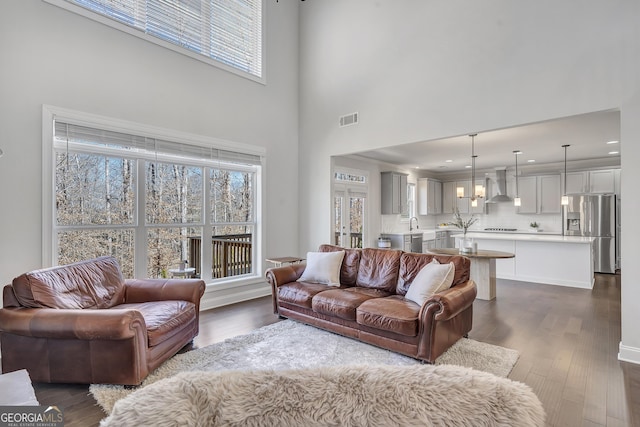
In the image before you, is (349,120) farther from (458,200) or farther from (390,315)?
(458,200)

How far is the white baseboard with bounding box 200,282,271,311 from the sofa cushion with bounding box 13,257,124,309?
1454mm

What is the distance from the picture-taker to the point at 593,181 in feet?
24.8

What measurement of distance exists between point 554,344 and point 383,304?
5.94ft

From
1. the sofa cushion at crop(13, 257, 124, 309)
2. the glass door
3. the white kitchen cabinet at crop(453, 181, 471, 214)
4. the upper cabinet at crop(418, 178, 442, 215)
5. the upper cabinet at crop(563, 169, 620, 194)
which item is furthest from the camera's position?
the white kitchen cabinet at crop(453, 181, 471, 214)

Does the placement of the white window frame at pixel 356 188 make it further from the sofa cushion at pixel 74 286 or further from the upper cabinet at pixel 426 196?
the sofa cushion at pixel 74 286

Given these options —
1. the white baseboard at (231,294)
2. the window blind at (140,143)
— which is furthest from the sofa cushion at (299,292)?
the window blind at (140,143)

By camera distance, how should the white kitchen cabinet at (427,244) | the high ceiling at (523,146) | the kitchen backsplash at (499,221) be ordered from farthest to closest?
the white kitchen cabinet at (427,244), the kitchen backsplash at (499,221), the high ceiling at (523,146)

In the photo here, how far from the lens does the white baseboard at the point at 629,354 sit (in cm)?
296

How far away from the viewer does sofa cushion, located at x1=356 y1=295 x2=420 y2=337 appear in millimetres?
2906

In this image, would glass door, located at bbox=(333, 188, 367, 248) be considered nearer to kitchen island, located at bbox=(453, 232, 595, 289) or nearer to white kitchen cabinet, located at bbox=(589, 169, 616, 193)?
kitchen island, located at bbox=(453, 232, 595, 289)

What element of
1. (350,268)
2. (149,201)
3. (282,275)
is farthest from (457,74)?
(149,201)

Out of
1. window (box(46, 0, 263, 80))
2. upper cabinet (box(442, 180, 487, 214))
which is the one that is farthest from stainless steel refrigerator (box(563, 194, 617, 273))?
window (box(46, 0, 263, 80))

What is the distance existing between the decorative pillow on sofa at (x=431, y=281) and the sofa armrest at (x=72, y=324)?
2.46 metres

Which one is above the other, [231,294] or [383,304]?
[383,304]
